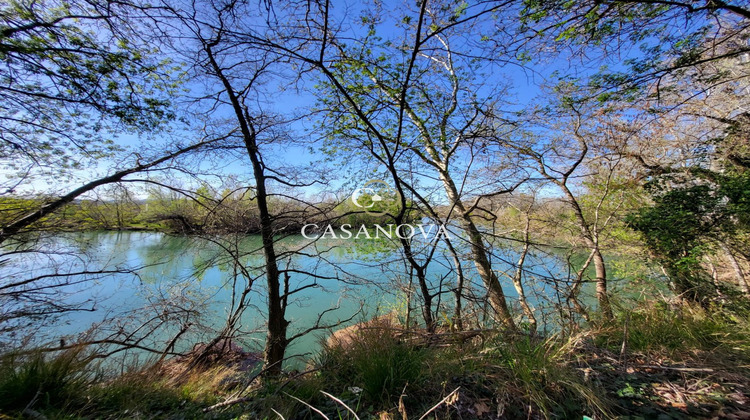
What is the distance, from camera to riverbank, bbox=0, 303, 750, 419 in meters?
1.30

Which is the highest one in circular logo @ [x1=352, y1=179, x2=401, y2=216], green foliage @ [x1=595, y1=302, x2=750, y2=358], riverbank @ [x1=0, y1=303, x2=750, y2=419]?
circular logo @ [x1=352, y1=179, x2=401, y2=216]

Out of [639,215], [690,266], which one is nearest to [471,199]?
[639,215]

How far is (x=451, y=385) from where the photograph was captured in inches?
60.6

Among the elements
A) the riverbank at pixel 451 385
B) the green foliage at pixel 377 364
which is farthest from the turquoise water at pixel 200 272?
the riverbank at pixel 451 385

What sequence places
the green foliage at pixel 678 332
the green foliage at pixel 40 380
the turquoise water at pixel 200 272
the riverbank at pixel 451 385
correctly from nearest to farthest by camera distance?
the riverbank at pixel 451 385 < the green foliage at pixel 40 380 < the green foliage at pixel 678 332 < the turquoise water at pixel 200 272

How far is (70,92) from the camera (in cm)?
306

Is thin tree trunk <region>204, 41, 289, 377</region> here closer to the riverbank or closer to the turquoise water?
the turquoise water

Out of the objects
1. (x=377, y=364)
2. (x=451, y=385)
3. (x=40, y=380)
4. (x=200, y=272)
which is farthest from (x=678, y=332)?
(x=200, y=272)

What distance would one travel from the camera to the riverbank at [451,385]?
1.30 m

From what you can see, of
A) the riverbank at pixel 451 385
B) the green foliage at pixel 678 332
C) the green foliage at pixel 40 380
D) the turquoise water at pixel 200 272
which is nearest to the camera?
the riverbank at pixel 451 385

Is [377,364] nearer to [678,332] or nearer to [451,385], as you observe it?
[451,385]

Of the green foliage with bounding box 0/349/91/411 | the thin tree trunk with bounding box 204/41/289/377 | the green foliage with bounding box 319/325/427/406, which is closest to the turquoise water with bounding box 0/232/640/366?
the thin tree trunk with bounding box 204/41/289/377

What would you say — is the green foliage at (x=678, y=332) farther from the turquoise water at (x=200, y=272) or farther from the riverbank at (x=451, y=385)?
the turquoise water at (x=200, y=272)

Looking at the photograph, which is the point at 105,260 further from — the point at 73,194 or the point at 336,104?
the point at 336,104
